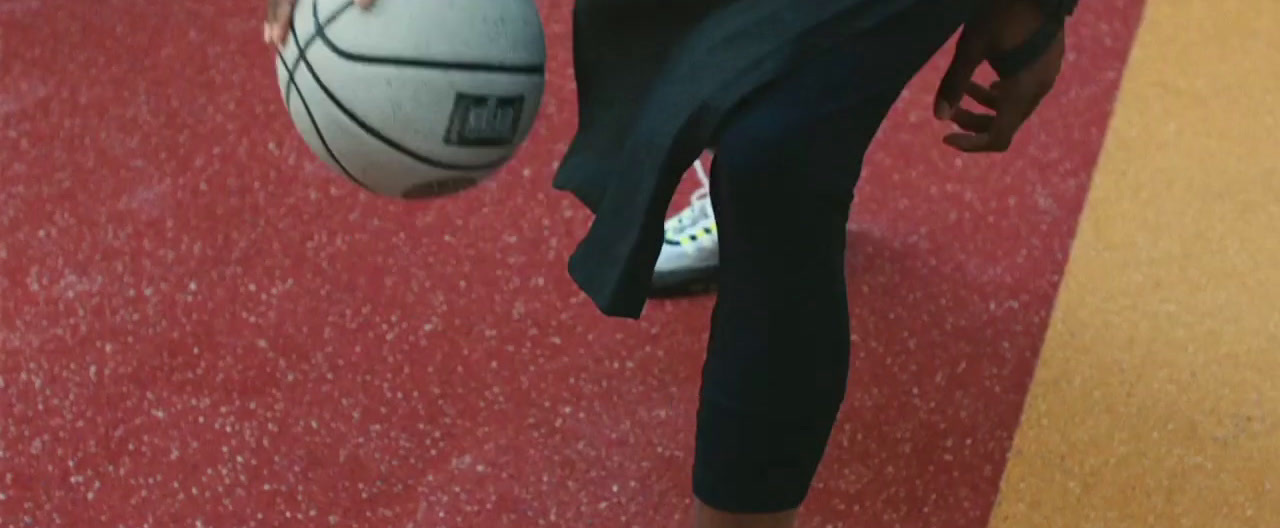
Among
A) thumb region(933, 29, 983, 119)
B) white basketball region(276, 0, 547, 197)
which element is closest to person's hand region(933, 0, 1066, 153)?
thumb region(933, 29, 983, 119)

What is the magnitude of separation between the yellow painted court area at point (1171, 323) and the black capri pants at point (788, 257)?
1.13 feet

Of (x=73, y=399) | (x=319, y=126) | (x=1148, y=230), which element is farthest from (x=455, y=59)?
(x=1148, y=230)

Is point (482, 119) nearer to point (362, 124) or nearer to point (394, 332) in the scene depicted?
point (362, 124)

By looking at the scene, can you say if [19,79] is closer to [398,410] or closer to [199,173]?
[199,173]

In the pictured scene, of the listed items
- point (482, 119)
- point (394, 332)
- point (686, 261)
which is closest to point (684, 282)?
point (686, 261)

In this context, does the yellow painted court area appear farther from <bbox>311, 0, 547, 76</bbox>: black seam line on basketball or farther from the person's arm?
<bbox>311, 0, 547, 76</bbox>: black seam line on basketball

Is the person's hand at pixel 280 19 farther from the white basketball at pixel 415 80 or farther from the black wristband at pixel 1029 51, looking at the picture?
the black wristband at pixel 1029 51

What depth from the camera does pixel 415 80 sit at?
2.70 ft

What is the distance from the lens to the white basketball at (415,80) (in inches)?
32.3

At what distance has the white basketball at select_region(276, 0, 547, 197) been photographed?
32.3 inches

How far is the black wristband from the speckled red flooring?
0.41m

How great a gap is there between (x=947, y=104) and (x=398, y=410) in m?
0.57

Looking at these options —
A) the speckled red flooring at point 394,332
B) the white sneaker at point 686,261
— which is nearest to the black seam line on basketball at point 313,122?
the speckled red flooring at point 394,332

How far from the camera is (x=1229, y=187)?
138 cm
